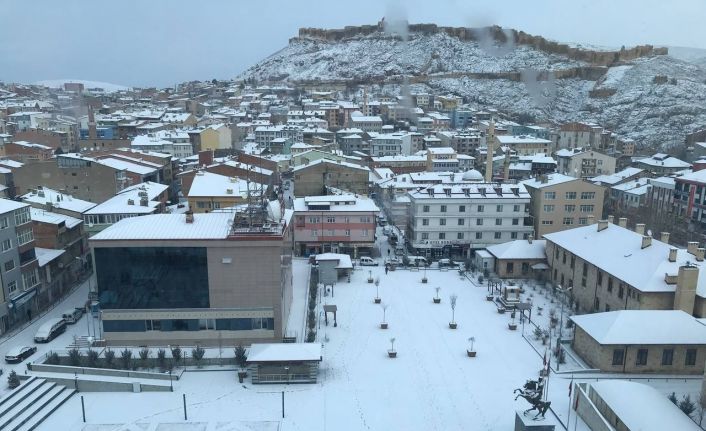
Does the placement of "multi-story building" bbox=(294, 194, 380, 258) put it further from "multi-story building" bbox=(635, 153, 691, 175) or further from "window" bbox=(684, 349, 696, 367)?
"multi-story building" bbox=(635, 153, 691, 175)

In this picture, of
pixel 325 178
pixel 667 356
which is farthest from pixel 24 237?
pixel 667 356

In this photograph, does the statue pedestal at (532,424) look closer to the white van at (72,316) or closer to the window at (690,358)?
the window at (690,358)

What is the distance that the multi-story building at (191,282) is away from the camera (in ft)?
59.3

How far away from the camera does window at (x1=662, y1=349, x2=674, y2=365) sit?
1712 cm

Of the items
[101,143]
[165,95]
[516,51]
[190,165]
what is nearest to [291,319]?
[190,165]

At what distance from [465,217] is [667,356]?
47.7 feet

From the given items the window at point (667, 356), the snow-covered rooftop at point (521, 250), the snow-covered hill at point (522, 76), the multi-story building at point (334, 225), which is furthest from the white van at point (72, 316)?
the snow-covered hill at point (522, 76)

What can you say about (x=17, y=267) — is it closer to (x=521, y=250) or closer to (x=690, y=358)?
(x=521, y=250)

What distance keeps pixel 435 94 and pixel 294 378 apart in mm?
90575

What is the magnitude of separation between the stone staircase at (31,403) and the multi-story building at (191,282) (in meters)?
2.70

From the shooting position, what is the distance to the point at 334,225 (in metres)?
30.1

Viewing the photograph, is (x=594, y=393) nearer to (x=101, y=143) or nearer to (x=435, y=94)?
(x=101, y=143)

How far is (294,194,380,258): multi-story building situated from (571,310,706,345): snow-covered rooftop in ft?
47.7

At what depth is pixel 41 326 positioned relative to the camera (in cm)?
1955
